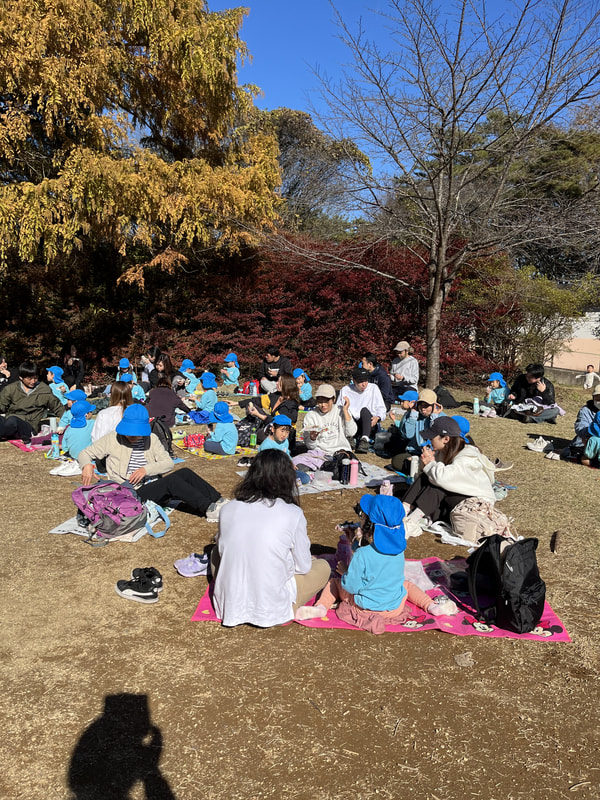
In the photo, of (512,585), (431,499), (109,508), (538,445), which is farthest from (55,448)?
(538,445)

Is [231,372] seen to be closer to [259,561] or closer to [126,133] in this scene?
[126,133]

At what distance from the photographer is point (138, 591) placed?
4570 millimetres

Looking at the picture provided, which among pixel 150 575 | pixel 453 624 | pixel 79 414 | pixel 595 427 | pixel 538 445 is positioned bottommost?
pixel 150 575

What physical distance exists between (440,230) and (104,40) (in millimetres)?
7835

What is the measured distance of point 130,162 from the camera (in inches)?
485

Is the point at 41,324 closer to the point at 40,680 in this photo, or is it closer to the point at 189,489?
the point at 189,489

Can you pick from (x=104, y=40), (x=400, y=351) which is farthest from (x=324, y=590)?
(x=104, y=40)

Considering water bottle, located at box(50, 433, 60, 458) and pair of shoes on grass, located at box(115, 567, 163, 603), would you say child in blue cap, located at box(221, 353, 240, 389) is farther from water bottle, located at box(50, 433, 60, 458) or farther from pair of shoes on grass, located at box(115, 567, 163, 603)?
pair of shoes on grass, located at box(115, 567, 163, 603)

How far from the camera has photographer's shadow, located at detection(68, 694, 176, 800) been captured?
2.83 m

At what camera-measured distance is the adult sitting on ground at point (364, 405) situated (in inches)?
358

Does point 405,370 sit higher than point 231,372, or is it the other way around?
point 405,370

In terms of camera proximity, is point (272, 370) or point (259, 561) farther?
point (272, 370)

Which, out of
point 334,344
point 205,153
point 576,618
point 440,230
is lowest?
point 576,618

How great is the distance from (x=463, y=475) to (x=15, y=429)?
6.80 m
